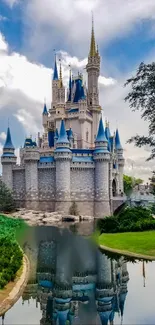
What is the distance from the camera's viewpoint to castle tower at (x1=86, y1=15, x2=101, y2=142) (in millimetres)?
54281

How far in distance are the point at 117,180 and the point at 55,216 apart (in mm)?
14850

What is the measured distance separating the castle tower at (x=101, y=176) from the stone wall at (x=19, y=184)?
10022 millimetres

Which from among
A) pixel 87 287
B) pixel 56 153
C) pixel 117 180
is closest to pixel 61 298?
pixel 87 287

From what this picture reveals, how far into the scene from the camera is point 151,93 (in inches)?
657

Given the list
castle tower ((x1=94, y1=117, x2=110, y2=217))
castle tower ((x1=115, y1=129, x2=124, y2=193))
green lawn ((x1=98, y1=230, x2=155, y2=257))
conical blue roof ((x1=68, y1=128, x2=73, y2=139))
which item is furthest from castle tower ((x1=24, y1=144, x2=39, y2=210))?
green lawn ((x1=98, y1=230, x2=155, y2=257))

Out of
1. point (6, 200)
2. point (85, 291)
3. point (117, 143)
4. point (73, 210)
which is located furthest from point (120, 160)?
point (85, 291)

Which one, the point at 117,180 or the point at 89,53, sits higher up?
the point at 89,53

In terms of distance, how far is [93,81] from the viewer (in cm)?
5488

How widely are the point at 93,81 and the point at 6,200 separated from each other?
22941 mm

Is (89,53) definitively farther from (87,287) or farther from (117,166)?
(87,287)

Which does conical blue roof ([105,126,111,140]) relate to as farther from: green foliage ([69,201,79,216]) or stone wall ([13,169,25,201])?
green foliage ([69,201,79,216])

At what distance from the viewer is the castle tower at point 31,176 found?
153ft

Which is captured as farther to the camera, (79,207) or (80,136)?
(80,136)

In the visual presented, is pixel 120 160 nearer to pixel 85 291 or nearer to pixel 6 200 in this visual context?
pixel 6 200
